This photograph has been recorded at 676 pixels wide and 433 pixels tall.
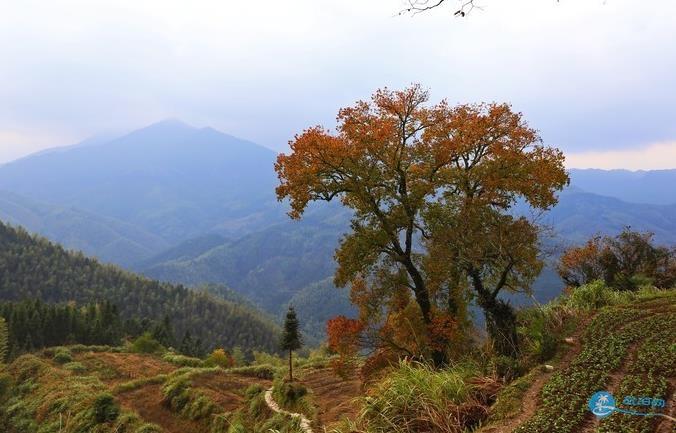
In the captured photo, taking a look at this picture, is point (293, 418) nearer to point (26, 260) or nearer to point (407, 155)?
point (407, 155)

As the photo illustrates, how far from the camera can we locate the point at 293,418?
61.5 feet

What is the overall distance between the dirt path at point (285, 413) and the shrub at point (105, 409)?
10114 millimetres

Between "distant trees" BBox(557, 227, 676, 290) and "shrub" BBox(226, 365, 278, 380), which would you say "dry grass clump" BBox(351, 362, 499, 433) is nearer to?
"distant trees" BBox(557, 227, 676, 290)

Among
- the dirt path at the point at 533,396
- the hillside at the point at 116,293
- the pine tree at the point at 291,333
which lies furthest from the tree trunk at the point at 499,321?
the hillside at the point at 116,293

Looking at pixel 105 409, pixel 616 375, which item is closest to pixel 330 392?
pixel 105 409

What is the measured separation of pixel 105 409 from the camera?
95.7 feet

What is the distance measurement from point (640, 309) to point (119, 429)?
87.0 feet

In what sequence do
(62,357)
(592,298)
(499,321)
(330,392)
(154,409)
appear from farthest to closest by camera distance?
1. (62,357)
2. (154,409)
3. (330,392)
4. (592,298)
5. (499,321)

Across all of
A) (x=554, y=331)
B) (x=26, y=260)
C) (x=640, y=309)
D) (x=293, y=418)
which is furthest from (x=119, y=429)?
(x=26, y=260)

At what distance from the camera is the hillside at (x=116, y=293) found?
462 feet

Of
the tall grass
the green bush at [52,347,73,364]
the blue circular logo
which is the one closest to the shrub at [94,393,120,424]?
the tall grass

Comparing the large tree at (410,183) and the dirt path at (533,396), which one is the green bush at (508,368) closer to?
the dirt path at (533,396)

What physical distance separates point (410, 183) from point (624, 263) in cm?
1403

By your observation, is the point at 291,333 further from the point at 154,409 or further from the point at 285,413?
the point at 285,413
